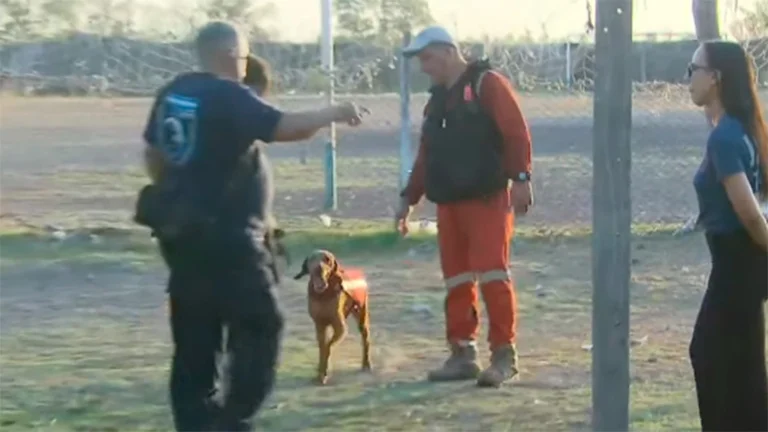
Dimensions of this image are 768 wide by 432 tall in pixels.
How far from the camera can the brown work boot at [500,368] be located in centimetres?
768

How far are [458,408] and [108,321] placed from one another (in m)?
3.49

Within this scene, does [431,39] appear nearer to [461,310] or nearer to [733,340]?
[461,310]

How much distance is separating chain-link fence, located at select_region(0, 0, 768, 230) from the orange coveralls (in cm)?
436

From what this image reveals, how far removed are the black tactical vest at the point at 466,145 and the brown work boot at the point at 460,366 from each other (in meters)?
0.81

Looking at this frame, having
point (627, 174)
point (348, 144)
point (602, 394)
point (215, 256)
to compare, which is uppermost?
point (627, 174)

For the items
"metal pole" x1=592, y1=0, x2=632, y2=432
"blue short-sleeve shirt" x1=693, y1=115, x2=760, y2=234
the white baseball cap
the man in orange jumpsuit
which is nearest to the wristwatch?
the man in orange jumpsuit

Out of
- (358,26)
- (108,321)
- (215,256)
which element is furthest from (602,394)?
(358,26)

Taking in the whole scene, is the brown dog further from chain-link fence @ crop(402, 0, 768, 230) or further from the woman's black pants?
chain-link fence @ crop(402, 0, 768, 230)

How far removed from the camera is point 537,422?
6.93 metres

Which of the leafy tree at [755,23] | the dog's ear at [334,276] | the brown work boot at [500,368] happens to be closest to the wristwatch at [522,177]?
the brown work boot at [500,368]

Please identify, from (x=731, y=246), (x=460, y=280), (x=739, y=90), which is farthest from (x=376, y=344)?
(x=739, y=90)

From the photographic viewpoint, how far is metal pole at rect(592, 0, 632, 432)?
470 cm

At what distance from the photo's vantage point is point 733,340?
18.0 feet

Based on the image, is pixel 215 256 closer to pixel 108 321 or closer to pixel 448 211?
pixel 448 211
